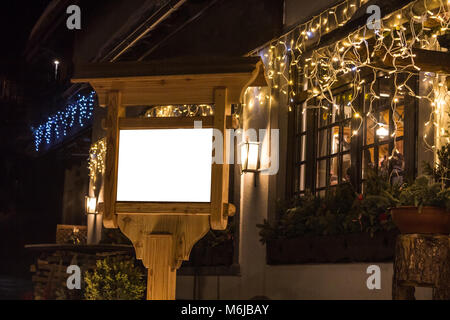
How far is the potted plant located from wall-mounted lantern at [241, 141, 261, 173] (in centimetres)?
387

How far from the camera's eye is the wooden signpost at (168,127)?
4.94 metres

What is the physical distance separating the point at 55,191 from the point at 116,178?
18397mm

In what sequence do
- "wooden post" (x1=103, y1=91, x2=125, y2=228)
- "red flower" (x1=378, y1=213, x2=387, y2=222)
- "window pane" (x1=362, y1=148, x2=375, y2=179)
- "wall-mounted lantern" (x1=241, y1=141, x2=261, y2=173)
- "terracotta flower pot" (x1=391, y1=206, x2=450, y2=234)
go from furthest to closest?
"wall-mounted lantern" (x1=241, y1=141, x2=261, y2=173)
"window pane" (x1=362, y1=148, x2=375, y2=179)
"red flower" (x1=378, y1=213, x2=387, y2=222)
"terracotta flower pot" (x1=391, y1=206, x2=450, y2=234)
"wooden post" (x1=103, y1=91, x2=125, y2=228)

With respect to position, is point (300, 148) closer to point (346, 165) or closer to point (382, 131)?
point (346, 165)

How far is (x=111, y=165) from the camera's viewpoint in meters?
5.18

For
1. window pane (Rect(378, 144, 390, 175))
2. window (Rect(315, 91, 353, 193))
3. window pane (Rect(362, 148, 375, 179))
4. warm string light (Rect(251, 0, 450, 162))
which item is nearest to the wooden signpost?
warm string light (Rect(251, 0, 450, 162))

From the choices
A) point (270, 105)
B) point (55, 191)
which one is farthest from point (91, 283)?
point (55, 191)

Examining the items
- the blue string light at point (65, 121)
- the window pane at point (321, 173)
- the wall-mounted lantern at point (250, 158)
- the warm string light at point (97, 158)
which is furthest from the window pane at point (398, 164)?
the blue string light at point (65, 121)

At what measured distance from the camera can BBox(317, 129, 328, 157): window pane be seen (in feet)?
29.8

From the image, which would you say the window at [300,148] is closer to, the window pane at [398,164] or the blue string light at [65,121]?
the window pane at [398,164]

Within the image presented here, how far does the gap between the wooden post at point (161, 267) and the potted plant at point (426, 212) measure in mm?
2042

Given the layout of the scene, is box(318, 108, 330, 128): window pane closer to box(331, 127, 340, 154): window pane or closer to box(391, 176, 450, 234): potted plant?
box(331, 127, 340, 154): window pane

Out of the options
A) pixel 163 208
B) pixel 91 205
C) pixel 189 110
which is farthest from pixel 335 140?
pixel 91 205

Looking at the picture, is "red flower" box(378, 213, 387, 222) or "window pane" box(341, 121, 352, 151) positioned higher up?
"window pane" box(341, 121, 352, 151)
